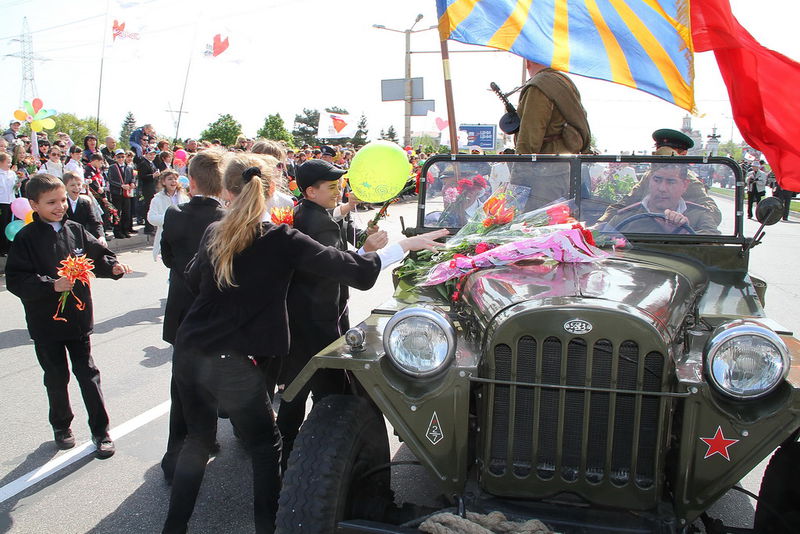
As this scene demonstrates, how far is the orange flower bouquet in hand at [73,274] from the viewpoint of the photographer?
3.65m

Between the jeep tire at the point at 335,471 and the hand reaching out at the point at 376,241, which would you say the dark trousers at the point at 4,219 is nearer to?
the hand reaching out at the point at 376,241

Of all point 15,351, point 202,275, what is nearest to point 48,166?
point 15,351

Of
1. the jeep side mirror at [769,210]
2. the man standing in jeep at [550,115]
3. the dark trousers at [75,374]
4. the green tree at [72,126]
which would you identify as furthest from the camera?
the green tree at [72,126]

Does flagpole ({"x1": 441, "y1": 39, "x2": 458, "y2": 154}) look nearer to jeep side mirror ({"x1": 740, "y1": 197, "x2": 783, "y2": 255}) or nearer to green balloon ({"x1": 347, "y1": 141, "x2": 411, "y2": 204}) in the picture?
green balloon ({"x1": 347, "y1": 141, "x2": 411, "y2": 204})

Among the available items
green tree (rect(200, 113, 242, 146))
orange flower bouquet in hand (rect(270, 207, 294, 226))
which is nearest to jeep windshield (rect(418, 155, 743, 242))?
orange flower bouquet in hand (rect(270, 207, 294, 226))

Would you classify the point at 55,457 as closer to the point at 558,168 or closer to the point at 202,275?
the point at 202,275

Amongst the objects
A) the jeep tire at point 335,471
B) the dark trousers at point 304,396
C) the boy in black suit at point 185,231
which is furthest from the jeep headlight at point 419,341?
the boy in black suit at point 185,231

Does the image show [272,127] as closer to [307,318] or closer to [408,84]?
[408,84]

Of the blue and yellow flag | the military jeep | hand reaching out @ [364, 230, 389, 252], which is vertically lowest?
the military jeep

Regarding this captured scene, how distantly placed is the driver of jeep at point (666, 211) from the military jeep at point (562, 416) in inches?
46.5

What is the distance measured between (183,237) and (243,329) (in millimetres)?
1048

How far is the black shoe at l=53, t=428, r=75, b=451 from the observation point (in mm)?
3855

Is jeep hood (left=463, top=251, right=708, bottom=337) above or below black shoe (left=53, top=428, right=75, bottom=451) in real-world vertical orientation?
above

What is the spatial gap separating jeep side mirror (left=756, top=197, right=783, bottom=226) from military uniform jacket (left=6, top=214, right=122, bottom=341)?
3912mm
